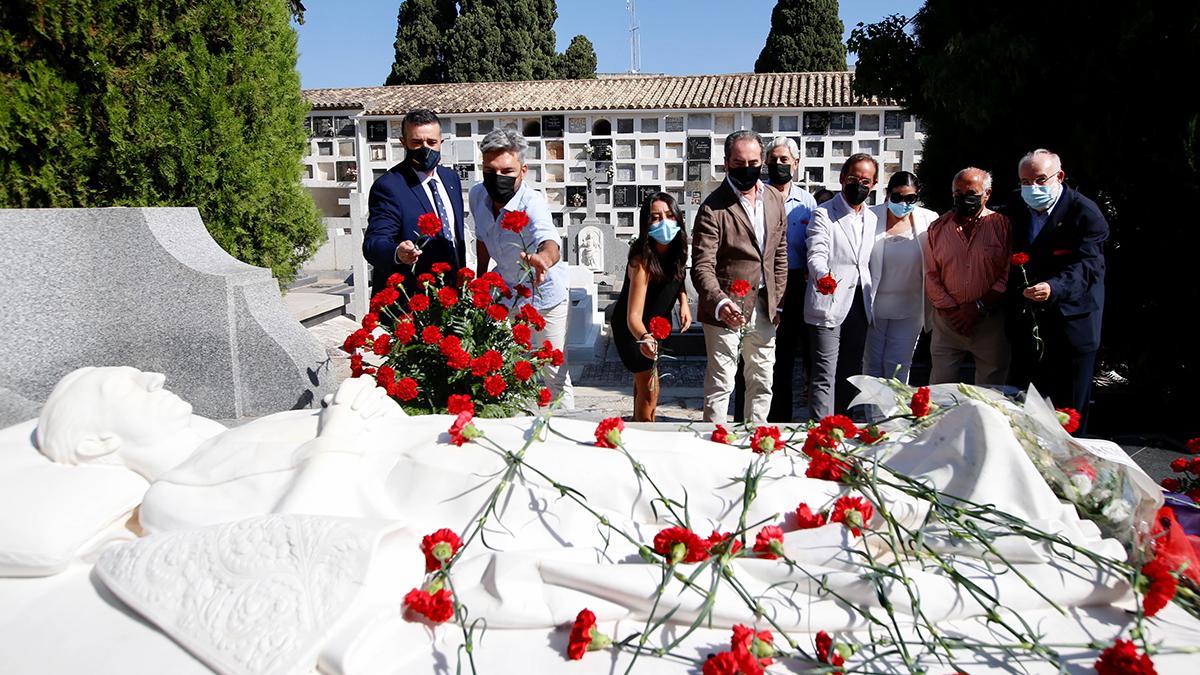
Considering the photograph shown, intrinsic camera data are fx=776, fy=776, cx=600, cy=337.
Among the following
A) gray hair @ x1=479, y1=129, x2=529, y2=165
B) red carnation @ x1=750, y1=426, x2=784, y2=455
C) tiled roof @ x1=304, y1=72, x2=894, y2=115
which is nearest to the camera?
red carnation @ x1=750, y1=426, x2=784, y2=455

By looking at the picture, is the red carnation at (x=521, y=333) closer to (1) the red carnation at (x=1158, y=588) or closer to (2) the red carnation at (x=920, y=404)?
(2) the red carnation at (x=920, y=404)

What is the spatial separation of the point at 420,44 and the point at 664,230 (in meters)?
28.7

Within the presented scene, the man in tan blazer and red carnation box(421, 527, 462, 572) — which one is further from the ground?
the man in tan blazer

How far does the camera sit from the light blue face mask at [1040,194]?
144 inches

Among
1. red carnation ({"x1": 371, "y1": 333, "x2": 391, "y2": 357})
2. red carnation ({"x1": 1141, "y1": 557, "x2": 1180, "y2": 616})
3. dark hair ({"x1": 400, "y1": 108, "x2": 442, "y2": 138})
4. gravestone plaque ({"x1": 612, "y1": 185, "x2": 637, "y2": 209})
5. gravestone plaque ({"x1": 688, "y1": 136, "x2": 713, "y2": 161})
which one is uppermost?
gravestone plaque ({"x1": 688, "y1": 136, "x2": 713, "y2": 161})

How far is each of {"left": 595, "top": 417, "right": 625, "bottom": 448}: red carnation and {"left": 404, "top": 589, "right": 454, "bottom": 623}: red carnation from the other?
62 centimetres

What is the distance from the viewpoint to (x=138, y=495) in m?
2.02

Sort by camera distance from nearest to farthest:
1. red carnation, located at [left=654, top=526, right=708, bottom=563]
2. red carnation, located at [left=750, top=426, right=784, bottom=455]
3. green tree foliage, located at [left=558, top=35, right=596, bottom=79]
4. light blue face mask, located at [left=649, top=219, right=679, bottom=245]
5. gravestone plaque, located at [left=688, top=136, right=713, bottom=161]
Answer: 1. red carnation, located at [left=654, top=526, right=708, bottom=563]
2. red carnation, located at [left=750, top=426, right=784, bottom=455]
3. light blue face mask, located at [left=649, top=219, right=679, bottom=245]
4. gravestone plaque, located at [left=688, top=136, right=713, bottom=161]
5. green tree foliage, located at [left=558, top=35, right=596, bottom=79]

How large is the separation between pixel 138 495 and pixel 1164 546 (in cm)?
254

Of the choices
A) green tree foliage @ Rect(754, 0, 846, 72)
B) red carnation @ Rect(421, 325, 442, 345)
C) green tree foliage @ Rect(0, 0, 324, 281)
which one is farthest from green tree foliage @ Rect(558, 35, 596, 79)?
red carnation @ Rect(421, 325, 442, 345)

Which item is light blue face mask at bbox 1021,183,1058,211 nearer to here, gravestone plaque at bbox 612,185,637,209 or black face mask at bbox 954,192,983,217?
black face mask at bbox 954,192,983,217

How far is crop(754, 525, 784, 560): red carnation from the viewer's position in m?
1.81

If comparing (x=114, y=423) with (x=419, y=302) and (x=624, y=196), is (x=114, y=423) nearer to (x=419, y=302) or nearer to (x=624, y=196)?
(x=419, y=302)

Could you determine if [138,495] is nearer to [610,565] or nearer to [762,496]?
[610,565]
